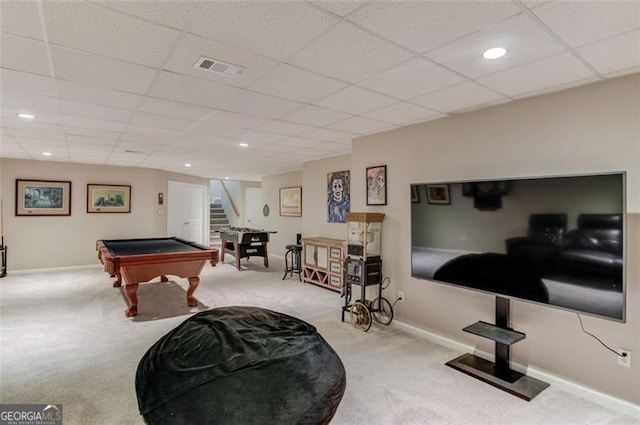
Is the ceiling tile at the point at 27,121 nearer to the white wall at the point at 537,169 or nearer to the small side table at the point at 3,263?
the white wall at the point at 537,169

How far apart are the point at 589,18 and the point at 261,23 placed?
1.55 m

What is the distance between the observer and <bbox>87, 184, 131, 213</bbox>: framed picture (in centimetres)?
719

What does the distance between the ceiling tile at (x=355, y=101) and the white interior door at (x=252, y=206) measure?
7565mm

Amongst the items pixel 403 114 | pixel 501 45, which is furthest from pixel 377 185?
pixel 501 45

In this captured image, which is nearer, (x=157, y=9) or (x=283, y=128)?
(x=157, y=9)

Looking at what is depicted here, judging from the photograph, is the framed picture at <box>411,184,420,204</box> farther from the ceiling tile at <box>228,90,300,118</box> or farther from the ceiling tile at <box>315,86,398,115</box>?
the ceiling tile at <box>228,90,300,118</box>

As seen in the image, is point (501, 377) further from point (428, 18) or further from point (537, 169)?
point (428, 18)

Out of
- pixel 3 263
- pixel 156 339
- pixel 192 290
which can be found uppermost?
pixel 3 263

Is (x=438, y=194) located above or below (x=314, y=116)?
below

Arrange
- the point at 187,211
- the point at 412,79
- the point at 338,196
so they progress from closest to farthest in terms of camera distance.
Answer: the point at 412,79, the point at 338,196, the point at 187,211

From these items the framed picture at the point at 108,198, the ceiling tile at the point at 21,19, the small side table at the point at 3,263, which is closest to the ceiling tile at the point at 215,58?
the ceiling tile at the point at 21,19

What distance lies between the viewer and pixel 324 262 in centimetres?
574

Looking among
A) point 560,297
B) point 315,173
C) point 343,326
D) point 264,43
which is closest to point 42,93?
point 264,43

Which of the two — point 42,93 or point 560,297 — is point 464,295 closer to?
point 560,297
